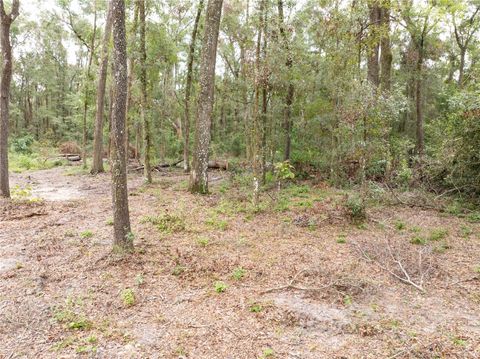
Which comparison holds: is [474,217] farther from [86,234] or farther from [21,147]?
[21,147]

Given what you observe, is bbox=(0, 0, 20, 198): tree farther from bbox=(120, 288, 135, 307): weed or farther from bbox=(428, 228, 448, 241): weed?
bbox=(428, 228, 448, 241): weed

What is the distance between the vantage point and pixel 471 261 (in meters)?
6.05

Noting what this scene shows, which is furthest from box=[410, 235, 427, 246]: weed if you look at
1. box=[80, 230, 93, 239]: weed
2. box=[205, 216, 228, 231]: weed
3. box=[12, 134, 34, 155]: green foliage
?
box=[12, 134, 34, 155]: green foliage

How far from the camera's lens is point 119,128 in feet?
17.9

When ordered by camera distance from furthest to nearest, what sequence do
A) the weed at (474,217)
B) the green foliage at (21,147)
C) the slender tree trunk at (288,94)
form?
the green foliage at (21,147)
the slender tree trunk at (288,94)
the weed at (474,217)

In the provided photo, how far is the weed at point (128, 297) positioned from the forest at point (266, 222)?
0.04 meters

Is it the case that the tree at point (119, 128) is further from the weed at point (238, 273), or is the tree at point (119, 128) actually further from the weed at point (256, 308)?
the weed at point (256, 308)

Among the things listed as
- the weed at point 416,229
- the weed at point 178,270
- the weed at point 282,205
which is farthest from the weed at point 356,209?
the weed at point 178,270

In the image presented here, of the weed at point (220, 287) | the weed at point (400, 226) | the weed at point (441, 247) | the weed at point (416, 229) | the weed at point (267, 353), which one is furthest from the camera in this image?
the weed at point (400, 226)

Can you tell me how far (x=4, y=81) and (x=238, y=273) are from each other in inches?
348

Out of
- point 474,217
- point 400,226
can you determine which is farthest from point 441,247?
point 474,217

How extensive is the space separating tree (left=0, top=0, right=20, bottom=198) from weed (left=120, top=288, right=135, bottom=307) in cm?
760

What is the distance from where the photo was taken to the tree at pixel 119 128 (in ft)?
17.2

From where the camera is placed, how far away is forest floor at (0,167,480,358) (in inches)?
144
